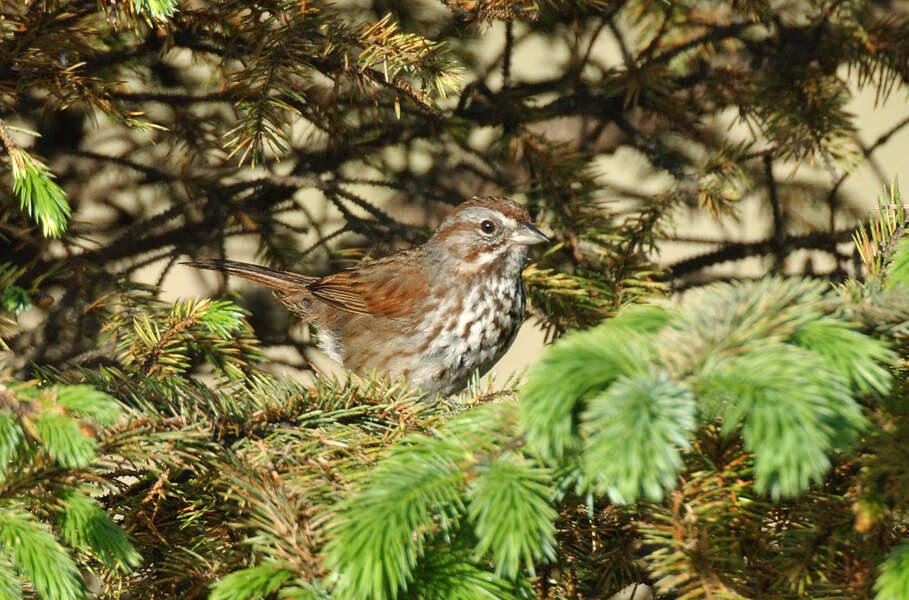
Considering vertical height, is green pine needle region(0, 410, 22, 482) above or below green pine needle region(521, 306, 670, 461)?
below

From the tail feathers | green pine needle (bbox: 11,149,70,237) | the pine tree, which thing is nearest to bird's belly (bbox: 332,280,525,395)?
the pine tree

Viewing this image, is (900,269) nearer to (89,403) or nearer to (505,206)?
(89,403)

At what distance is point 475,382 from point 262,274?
1116mm

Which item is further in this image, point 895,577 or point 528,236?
point 528,236

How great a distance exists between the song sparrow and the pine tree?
0.29ft

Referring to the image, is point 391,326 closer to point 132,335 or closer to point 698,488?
point 132,335

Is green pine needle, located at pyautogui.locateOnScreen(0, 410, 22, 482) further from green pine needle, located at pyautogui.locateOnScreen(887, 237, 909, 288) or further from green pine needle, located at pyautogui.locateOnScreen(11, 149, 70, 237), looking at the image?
green pine needle, located at pyautogui.locateOnScreen(887, 237, 909, 288)

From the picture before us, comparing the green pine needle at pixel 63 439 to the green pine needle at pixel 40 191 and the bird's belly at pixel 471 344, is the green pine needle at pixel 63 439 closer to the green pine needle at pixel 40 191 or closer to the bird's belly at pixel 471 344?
the green pine needle at pixel 40 191

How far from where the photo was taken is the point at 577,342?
106 centimetres

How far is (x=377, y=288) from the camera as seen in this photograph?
2.83 metres

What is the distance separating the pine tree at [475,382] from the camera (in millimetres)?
1051

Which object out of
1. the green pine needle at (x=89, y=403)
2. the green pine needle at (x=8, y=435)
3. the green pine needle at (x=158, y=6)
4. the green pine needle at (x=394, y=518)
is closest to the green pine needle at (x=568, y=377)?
the green pine needle at (x=394, y=518)

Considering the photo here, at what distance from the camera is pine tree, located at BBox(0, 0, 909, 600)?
1051mm

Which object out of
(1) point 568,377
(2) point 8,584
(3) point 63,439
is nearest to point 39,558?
(2) point 8,584
